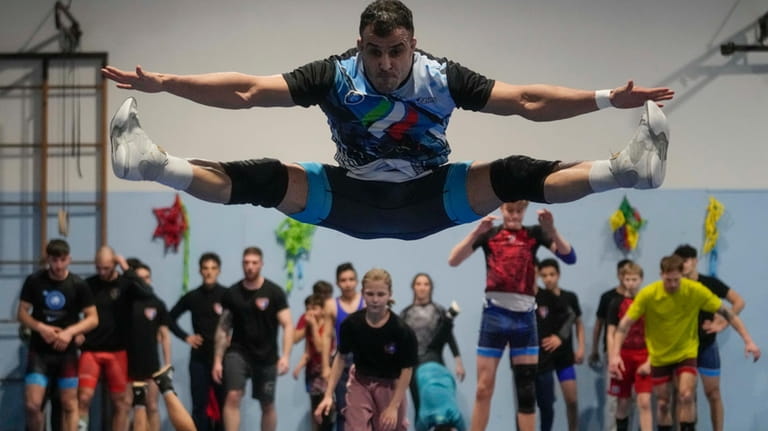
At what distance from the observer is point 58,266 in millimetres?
7797

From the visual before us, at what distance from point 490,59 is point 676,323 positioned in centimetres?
323

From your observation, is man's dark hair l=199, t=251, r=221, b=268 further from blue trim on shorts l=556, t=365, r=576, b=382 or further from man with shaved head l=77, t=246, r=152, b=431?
blue trim on shorts l=556, t=365, r=576, b=382

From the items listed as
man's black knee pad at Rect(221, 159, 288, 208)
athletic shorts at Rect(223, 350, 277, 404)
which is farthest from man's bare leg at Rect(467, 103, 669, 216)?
athletic shorts at Rect(223, 350, 277, 404)

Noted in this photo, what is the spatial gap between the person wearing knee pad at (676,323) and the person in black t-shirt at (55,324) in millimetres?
4124

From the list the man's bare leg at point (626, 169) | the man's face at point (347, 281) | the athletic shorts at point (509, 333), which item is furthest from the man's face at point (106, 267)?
the man's bare leg at point (626, 169)

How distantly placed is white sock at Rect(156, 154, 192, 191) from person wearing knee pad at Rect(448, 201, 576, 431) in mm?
2932

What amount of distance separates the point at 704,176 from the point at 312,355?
13.4ft

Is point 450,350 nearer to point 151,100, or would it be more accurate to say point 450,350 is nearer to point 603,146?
point 603,146

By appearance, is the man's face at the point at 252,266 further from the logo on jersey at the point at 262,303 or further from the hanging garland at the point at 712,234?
the hanging garland at the point at 712,234

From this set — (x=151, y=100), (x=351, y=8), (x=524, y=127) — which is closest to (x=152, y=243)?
(x=151, y=100)

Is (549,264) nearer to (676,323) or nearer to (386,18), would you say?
(676,323)

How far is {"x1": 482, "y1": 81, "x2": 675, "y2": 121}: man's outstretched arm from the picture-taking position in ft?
13.5

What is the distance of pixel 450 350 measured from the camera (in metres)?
8.86

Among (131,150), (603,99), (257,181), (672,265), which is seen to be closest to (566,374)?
(672,265)
